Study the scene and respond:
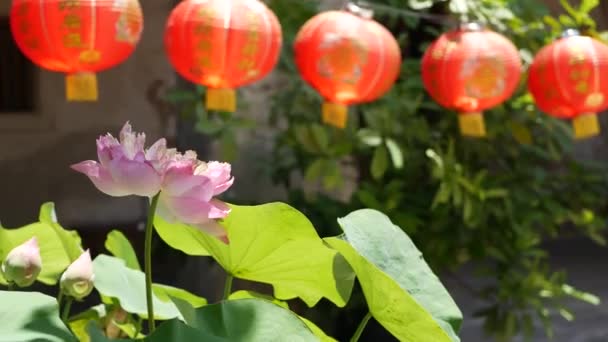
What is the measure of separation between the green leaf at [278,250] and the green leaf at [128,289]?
57 millimetres

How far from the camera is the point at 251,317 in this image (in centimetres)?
35

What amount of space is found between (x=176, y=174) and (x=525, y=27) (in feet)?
7.35

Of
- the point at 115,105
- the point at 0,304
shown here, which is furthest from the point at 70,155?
the point at 0,304

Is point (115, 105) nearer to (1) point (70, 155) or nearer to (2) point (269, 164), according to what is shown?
(1) point (70, 155)

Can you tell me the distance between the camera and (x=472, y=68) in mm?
1954

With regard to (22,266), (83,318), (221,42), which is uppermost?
(22,266)

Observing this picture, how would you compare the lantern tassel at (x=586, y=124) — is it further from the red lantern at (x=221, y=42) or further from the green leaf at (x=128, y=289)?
the green leaf at (x=128, y=289)

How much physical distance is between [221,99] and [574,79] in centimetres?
81

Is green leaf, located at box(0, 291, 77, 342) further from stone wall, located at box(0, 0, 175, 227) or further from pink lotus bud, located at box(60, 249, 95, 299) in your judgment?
stone wall, located at box(0, 0, 175, 227)

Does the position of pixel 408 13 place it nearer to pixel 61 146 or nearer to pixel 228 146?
pixel 228 146

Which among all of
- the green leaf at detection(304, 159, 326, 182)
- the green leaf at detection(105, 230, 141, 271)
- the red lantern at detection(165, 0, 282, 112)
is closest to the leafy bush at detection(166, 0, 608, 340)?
the green leaf at detection(304, 159, 326, 182)

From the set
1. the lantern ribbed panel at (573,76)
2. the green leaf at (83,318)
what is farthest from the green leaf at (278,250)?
the lantern ribbed panel at (573,76)

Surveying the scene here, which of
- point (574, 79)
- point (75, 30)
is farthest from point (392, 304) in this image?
point (574, 79)

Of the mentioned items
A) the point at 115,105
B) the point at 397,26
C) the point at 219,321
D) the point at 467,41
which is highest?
the point at 219,321
